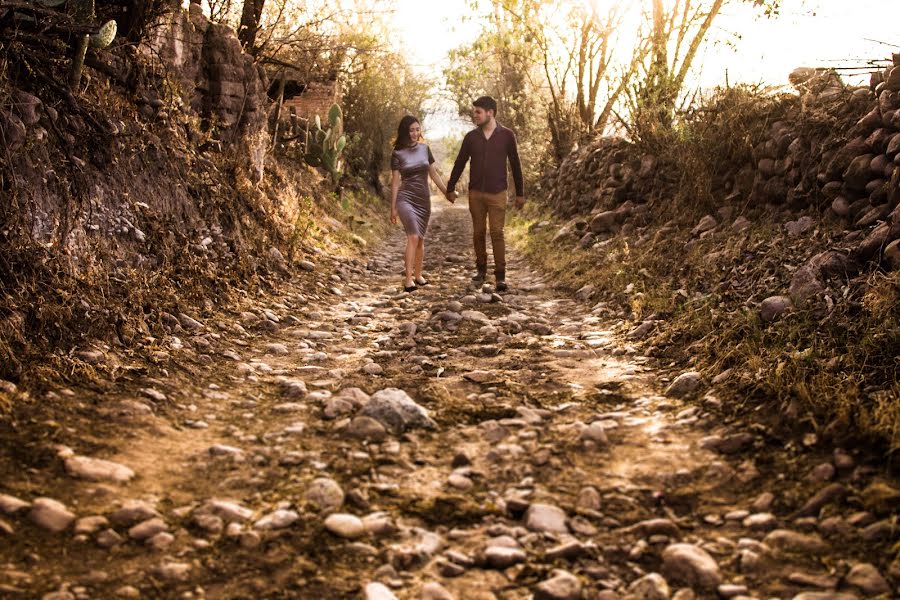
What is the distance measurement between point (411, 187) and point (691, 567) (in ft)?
22.3

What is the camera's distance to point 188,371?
4.47 metres

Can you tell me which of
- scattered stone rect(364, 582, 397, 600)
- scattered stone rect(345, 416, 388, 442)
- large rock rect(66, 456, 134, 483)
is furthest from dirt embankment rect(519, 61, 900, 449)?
large rock rect(66, 456, 134, 483)

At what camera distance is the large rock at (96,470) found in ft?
9.28

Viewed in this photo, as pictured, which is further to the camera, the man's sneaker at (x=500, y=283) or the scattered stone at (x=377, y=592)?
the man's sneaker at (x=500, y=283)

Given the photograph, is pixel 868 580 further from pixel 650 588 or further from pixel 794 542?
pixel 650 588

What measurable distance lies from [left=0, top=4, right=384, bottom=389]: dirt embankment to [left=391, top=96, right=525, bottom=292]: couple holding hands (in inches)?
61.1

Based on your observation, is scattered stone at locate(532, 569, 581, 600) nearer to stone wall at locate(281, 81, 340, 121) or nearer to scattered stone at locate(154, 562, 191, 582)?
scattered stone at locate(154, 562, 191, 582)

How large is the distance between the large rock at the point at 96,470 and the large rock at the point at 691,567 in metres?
2.20

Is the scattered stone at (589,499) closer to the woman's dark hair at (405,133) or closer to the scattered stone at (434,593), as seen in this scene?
the scattered stone at (434,593)

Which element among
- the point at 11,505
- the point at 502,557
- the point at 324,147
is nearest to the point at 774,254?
the point at 502,557

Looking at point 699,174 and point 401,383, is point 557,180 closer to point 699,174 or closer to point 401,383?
point 699,174

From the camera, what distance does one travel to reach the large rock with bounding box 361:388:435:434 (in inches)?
145

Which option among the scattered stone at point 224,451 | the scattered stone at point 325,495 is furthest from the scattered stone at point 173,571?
the scattered stone at point 224,451

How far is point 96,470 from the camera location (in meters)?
2.87
